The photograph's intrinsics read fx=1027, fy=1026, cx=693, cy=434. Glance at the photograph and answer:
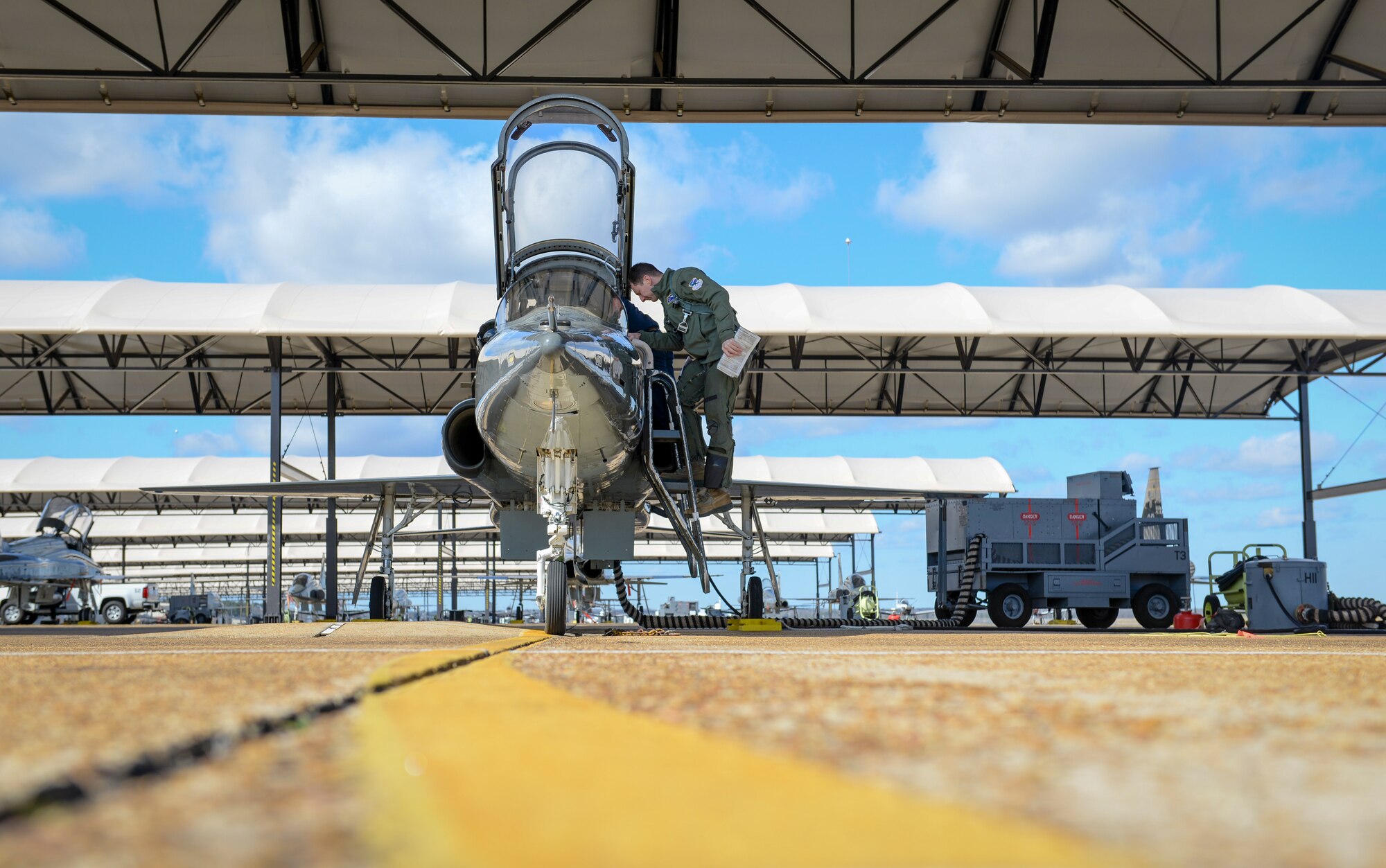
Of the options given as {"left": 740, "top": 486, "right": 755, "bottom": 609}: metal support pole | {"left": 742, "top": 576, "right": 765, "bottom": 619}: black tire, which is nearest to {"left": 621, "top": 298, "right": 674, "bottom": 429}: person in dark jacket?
{"left": 740, "top": 486, "right": 755, "bottom": 609}: metal support pole

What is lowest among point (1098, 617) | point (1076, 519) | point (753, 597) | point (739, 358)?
point (1098, 617)

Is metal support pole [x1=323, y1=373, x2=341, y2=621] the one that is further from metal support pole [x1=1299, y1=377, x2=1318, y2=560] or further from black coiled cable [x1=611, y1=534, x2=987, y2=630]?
metal support pole [x1=1299, y1=377, x2=1318, y2=560]

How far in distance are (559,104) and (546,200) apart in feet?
2.92

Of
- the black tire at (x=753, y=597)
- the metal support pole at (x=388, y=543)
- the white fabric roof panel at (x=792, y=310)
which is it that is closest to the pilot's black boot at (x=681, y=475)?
the black tire at (x=753, y=597)

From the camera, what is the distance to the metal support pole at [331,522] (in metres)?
19.7

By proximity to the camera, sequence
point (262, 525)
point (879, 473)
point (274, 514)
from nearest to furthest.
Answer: point (274, 514) → point (879, 473) → point (262, 525)

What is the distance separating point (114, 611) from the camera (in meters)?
30.4

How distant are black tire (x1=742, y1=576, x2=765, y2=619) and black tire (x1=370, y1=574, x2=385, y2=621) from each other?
16.7 ft

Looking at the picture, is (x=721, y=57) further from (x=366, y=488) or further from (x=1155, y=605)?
(x=1155, y=605)

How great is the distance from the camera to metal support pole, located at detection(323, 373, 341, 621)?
19.7 meters

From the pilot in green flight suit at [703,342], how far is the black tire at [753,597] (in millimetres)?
3681

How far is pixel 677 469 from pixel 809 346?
15865 mm

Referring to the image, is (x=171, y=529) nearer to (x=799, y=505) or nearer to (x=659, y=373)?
(x=799, y=505)

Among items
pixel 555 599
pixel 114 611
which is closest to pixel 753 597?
pixel 555 599
